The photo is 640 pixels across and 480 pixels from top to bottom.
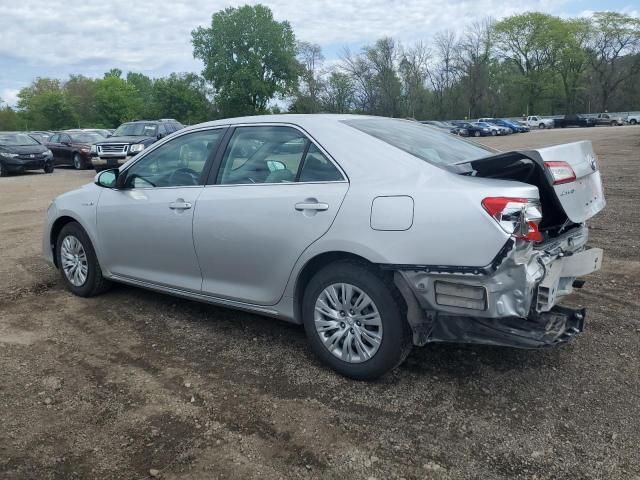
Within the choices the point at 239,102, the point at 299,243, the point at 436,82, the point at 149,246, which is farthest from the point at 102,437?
the point at 436,82

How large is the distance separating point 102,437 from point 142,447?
0.27 metres

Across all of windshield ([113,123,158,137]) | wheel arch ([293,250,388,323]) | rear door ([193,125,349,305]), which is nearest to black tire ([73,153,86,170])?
windshield ([113,123,158,137])

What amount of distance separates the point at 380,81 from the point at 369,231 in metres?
77.9

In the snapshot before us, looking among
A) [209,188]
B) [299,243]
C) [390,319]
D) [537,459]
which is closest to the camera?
[537,459]

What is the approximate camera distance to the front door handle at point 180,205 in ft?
14.0

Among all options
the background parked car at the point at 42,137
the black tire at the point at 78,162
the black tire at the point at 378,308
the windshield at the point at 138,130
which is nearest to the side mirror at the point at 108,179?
the black tire at the point at 378,308

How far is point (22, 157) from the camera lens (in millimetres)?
20391

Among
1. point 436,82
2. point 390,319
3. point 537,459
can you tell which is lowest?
point 537,459

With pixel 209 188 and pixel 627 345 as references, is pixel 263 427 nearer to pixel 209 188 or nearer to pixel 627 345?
pixel 209 188

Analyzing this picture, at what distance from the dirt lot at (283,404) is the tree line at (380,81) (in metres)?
69.7

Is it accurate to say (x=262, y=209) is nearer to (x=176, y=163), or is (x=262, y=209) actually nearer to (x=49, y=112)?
(x=176, y=163)

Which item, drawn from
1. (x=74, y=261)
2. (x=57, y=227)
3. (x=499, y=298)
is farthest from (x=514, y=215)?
(x=57, y=227)

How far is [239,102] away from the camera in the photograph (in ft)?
238

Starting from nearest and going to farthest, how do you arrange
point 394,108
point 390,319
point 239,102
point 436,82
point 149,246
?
1. point 390,319
2. point 149,246
3. point 239,102
4. point 394,108
5. point 436,82
